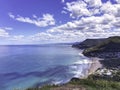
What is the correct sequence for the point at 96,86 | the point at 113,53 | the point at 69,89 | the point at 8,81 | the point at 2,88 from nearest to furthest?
the point at 69,89 → the point at 96,86 → the point at 2,88 → the point at 8,81 → the point at 113,53

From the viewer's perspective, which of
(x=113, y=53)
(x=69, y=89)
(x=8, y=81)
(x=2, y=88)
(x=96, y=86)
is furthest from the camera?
(x=113, y=53)

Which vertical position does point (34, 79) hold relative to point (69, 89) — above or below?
below

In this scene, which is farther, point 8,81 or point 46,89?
point 8,81

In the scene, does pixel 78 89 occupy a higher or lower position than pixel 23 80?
higher

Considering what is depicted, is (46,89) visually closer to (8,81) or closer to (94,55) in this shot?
(8,81)

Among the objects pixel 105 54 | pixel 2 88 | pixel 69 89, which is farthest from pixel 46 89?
pixel 105 54

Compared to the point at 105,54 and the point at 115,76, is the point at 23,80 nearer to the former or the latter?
the point at 115,76

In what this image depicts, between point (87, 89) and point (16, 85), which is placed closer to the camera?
point (87, 89)

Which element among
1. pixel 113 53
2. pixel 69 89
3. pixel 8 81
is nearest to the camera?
pixel 69 89

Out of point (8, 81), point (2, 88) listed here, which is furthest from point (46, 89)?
point (8, 81)
